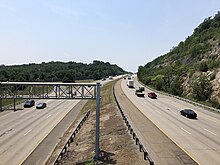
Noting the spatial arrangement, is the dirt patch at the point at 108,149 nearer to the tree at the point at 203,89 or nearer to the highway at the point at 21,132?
the highway at the point at 21,132

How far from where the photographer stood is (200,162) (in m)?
21.8

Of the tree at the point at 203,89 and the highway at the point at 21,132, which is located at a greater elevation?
the tree at the point at 203,89

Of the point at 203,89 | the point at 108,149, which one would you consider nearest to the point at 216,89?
the point at 203,89

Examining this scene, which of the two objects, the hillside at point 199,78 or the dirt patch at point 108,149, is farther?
the hillside at point 199,78

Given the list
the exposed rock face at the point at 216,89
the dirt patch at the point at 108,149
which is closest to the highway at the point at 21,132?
the dirt patch at the point at 108,149

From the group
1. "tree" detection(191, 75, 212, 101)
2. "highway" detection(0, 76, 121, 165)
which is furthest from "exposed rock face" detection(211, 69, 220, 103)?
"highway" detection(0, 76, 121, 165)

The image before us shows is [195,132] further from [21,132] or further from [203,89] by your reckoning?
[203,89]

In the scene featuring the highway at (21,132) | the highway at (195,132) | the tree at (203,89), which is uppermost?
the tree at (203,89)

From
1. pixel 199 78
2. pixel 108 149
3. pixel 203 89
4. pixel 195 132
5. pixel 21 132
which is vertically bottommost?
pixel 21 132

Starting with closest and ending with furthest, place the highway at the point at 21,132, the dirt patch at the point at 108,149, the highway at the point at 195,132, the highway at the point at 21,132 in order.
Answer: the highway at the point at 195,132 < the dirt patch at the point at 108,149 < the highway at the point at 21,132 < the highway at the point at 21,132

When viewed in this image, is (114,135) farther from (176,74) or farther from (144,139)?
(176,74)

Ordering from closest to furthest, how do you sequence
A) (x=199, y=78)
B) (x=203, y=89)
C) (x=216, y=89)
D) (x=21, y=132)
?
(x=21, y=132), (x=216, y=89), (x=203, y=89), (x=199, y=78)

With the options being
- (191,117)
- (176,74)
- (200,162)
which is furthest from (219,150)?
(176,74)

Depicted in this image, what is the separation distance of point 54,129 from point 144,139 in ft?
64.2
